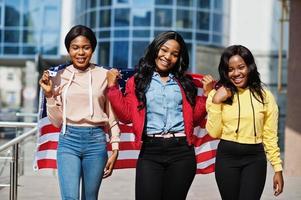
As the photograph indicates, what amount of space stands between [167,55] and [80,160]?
3.21ft

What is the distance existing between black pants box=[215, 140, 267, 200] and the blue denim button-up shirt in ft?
1.30

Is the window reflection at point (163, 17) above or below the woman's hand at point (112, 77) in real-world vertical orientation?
above

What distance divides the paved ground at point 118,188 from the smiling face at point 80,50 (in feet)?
11.5

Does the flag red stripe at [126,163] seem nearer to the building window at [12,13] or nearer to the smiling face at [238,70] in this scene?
the smiling face at [238,70]

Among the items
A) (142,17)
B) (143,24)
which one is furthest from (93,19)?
(143,24)

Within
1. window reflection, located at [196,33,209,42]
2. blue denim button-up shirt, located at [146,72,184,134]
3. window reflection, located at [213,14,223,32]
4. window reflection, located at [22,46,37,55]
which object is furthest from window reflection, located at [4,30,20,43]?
blue denim button-up shirt, located at [146,72,184,134]

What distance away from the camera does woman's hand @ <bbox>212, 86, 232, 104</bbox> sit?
4.00m

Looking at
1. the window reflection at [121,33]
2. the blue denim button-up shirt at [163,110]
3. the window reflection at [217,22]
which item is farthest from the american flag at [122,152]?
the window reflection at [217,22]

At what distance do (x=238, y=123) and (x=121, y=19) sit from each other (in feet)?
98.7

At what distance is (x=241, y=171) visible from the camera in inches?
159

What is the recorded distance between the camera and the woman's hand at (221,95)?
4.00 meters

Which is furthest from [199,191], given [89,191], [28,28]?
[28,28]

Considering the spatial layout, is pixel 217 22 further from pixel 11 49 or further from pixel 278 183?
pixel 278 183

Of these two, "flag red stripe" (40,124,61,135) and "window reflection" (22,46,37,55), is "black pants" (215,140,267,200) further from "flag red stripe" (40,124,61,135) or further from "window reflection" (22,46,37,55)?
"window reflection" (22,46,37,55)
